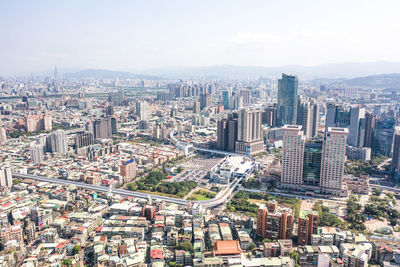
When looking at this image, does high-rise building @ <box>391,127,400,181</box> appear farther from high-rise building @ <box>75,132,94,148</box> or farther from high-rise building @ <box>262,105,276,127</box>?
high-rise building @ <box>75,132,94,148</box>

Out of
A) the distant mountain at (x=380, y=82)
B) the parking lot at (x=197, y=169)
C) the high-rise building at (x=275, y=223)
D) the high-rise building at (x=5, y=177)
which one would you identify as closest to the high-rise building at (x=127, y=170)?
the parking lot at (x=197, y=169)

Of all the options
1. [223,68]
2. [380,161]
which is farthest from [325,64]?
[380,161]

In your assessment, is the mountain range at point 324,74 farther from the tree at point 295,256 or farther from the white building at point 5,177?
the white building at point 5,177

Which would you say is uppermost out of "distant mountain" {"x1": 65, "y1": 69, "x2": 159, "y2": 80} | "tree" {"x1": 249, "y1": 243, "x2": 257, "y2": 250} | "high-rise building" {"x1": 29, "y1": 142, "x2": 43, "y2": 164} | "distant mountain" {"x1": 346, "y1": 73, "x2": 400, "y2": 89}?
"distant mountain" {"x1": 65, "y1": 69, "x2": 159, "y2": 80}

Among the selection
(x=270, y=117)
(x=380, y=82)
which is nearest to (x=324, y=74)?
(x=380, y=82)

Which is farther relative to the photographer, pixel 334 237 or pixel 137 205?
pixel 137 205

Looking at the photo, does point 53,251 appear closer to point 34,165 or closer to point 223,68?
point 34,165

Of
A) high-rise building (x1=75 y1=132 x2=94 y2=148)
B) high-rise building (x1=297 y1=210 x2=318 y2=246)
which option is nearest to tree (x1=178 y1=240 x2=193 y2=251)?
high-rise building (x1=297 y1=210 x2=318 y2=246)
